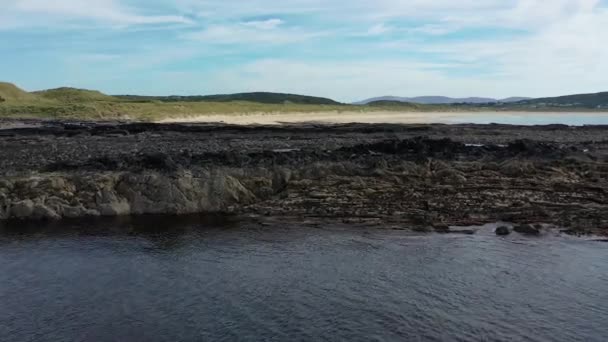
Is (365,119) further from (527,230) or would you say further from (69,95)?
(527,230)

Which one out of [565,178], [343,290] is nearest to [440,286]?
[343,290]

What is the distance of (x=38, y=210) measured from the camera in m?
22.5

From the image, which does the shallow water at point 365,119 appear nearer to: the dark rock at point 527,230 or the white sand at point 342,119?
the white sand at point 342,119

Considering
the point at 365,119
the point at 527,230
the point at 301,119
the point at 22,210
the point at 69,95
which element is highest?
the point at 69,95

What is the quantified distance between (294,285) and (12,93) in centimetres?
10378

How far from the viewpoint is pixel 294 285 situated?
1517 cm

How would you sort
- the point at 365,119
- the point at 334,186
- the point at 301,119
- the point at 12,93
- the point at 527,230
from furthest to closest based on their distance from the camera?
the point at 12,93 → the point at 365,119 → the point at 301,119 → the point at 334,186 → the point at 527,230

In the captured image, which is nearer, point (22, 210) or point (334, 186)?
point (22, 210)

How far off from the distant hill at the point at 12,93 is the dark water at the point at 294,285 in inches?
3470

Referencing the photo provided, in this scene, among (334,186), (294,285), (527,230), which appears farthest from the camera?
(334,186)

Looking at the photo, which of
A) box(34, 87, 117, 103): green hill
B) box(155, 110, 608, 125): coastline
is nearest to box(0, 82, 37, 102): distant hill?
box(34, 87, 117, 103): green hill

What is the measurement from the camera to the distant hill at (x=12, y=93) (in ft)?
323

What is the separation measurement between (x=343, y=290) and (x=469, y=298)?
310 cm

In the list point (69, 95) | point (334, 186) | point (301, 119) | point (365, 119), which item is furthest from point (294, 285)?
point (69, 95)
